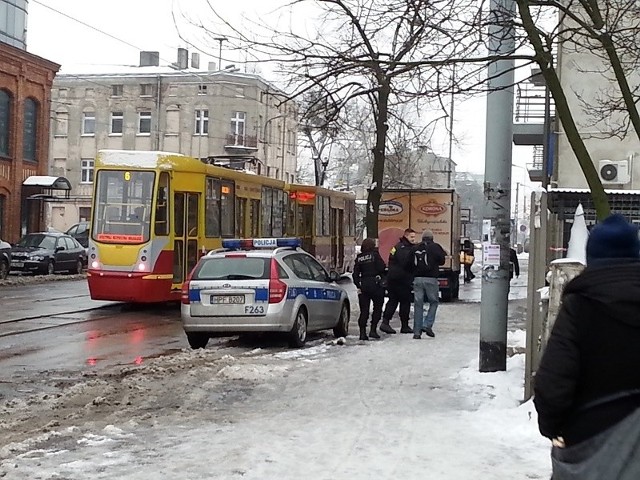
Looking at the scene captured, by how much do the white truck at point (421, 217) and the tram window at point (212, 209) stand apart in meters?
5.45

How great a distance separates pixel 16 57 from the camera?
4303 cm

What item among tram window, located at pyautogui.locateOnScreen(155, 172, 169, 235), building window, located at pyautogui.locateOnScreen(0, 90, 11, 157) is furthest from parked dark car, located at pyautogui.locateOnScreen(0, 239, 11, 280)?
tram window, located at pyautogui.locateOnScreen(155, 172, 169, 235)

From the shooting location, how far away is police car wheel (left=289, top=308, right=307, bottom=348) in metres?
14.7

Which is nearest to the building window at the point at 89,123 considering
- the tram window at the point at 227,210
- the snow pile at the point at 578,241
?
the tram window at the point at 227,210

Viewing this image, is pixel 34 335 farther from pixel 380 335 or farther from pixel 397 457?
pixel 397 457

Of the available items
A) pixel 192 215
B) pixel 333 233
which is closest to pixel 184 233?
pixel 192 215

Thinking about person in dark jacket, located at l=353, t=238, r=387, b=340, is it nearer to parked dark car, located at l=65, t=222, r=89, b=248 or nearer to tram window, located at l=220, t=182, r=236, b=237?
tram window, located at l=220, t=182, r=236, b=237

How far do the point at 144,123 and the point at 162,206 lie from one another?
49.2 meters

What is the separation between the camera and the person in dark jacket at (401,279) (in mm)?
16281

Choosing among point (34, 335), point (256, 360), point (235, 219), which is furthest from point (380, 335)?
point (235, 219)

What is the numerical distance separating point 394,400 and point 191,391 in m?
2.05

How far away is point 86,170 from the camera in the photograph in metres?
71.2

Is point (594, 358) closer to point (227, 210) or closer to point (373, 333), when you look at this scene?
point (373, 333)

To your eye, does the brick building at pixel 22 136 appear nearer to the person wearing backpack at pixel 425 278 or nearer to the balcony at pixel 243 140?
the balcony at pixel 243 140
